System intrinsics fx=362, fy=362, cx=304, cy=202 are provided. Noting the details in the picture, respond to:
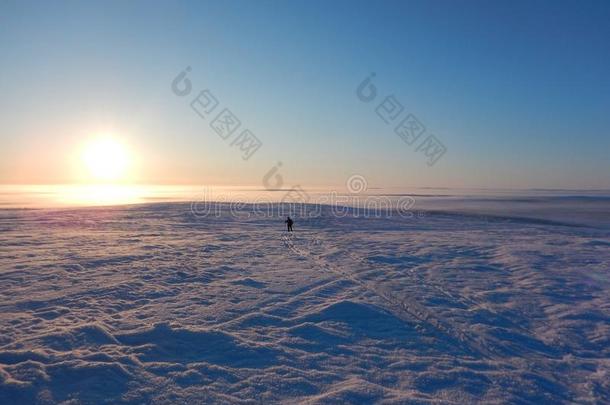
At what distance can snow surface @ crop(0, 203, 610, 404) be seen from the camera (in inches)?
216

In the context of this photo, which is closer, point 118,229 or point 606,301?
point 606,301

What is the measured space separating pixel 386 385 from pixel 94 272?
1052cm

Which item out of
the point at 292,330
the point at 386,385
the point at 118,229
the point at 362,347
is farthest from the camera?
the point at 118,229

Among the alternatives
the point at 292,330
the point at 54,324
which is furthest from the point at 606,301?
the point at 54,324

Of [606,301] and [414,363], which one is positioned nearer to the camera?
[414,363]

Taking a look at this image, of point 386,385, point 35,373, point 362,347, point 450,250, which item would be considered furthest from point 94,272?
point 450,250

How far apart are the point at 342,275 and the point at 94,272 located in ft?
27.1

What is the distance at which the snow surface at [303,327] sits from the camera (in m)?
5.48

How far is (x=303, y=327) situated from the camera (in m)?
7.72

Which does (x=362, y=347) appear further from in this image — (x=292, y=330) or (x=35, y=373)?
(x=35, y=373)

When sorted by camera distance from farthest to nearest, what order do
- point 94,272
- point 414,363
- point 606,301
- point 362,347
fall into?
point 94,272
point 606,301
point 362,347
point 414,363

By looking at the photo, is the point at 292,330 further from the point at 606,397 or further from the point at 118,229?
the point at 118,229

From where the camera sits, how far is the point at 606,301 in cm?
955

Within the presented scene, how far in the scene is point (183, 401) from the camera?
513 cm
